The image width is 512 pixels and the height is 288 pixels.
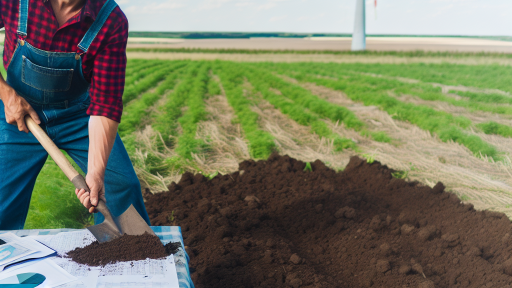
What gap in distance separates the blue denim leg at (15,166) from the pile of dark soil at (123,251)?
710mm

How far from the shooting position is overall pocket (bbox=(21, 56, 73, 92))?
193cm

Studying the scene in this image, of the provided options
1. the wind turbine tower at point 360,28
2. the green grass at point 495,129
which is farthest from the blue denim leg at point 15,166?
the wind turbine tower at point 360,28

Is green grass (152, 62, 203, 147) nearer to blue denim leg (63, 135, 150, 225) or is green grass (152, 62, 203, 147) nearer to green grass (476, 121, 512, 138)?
blue denim leg (63, 135, 150, 225)

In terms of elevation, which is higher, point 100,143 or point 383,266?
point 100,143

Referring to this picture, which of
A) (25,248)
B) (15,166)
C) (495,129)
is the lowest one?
(495,129)

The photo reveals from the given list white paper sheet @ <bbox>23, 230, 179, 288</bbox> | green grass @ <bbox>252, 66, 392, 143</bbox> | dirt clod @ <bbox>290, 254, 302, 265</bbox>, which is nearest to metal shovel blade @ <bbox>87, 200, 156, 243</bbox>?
white paper sheet @ <bbox>23, 230, 179, 288</bbox>

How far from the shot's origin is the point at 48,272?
54.4 inches

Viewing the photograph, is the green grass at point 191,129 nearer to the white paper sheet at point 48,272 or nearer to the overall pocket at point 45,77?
the overall pocket at point 45,77

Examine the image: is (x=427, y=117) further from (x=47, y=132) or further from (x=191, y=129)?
(x=47, y=132)

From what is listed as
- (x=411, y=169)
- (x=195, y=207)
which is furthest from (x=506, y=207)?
(x=195, y=207)

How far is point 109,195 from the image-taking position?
200cm

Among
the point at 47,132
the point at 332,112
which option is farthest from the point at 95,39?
the point at 332,112

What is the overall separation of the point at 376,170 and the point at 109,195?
273 centimetres

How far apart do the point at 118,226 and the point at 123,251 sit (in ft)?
1.10
